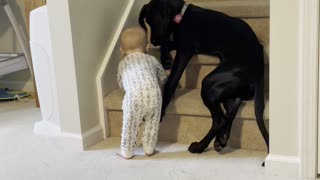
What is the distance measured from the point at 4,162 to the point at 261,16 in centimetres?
141

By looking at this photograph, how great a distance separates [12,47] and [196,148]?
2.08 meters

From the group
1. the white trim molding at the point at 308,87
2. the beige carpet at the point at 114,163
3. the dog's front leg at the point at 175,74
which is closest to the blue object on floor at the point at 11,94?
the beige carpet at the point at 114,163

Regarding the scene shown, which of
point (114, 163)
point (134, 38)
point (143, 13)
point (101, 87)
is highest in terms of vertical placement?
point (143, 13)

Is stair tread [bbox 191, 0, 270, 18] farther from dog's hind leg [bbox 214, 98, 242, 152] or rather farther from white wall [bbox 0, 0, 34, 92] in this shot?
white wall [bbox 0, 0, 34, 92]

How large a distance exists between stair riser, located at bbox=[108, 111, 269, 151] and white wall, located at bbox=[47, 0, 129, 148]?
10 centimetres

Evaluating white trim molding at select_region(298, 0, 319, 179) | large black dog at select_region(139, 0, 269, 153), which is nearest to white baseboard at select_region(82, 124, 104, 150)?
large black dog at select_region(139, 0, 269, 153)

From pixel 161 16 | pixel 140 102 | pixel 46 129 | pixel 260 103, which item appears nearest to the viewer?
pixel 260 103

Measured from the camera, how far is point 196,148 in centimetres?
212

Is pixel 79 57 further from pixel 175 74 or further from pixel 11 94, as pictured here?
pixel 11 94

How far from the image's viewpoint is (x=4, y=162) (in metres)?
2.16

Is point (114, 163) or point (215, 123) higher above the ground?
point (215, 123)

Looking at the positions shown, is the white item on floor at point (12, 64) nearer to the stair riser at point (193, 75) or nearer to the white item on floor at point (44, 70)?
the white item on floor at point (44, 70)

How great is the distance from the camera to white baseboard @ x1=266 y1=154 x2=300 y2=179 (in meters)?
1.84

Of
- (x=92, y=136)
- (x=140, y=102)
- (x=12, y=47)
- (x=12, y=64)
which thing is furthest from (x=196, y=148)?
(x=12, y=47)
